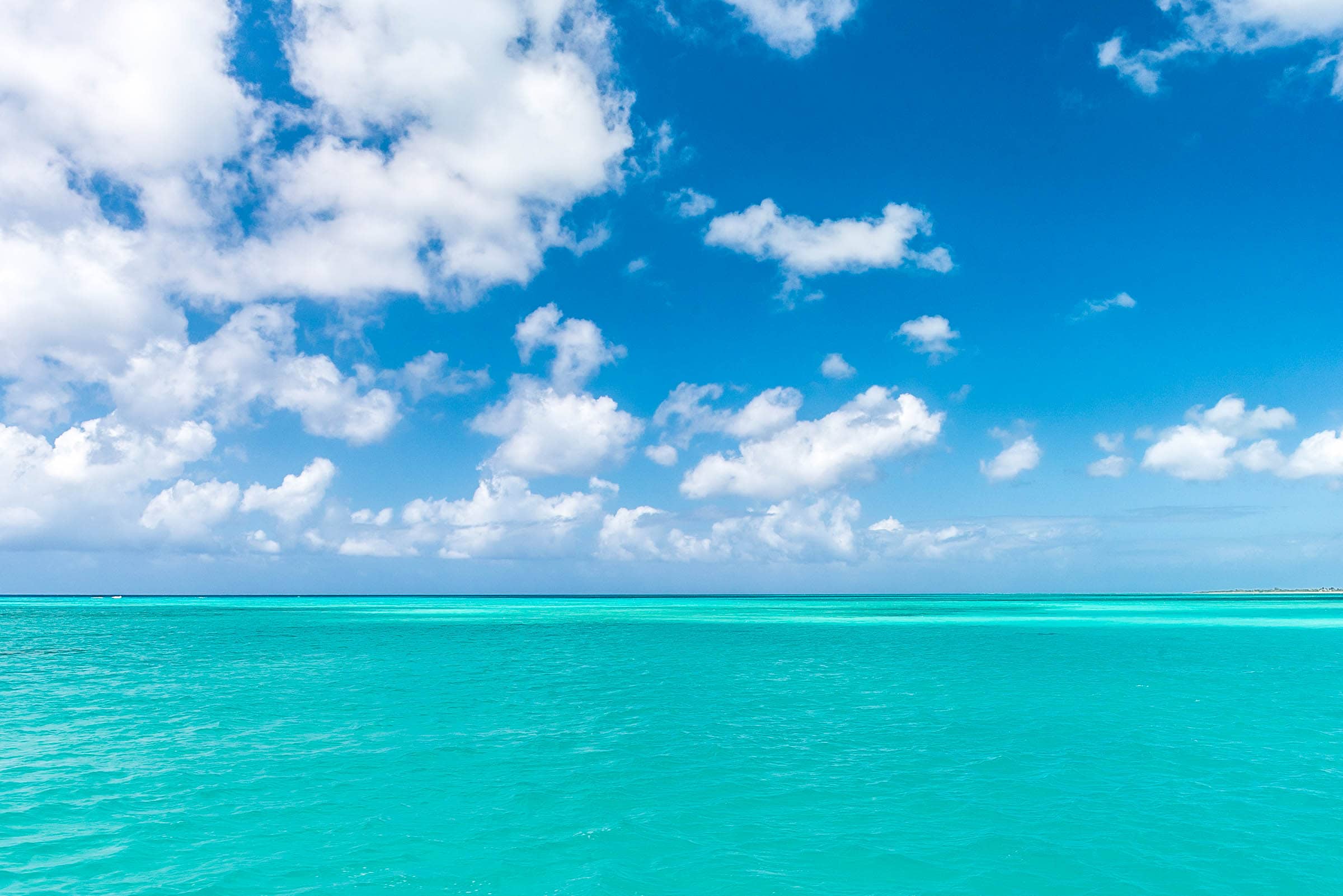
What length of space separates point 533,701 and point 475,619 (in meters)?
92.0

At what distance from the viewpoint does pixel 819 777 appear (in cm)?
1939

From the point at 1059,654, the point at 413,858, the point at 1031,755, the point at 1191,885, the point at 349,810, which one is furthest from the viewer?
the point at 1059,654

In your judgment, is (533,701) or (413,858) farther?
(533,701)

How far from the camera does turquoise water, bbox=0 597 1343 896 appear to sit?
13930 mm

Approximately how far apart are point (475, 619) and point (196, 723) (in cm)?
9438

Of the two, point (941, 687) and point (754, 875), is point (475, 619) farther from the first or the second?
point (754, 875)

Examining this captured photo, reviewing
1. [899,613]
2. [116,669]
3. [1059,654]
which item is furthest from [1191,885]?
[899,613]

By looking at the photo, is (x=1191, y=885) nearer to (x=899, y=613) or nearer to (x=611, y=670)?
(x=611, y=670)

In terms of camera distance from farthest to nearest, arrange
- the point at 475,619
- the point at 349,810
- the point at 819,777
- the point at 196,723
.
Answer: the point at 475,619 → the point at 196,723 → the point at 819,777 → the point at 349,810

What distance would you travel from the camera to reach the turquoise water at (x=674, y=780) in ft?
45.7

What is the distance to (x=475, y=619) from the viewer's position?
118562 millimetres

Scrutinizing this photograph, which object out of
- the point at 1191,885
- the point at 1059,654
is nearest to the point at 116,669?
the point at 1191,885

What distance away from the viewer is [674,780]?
19.5 meters

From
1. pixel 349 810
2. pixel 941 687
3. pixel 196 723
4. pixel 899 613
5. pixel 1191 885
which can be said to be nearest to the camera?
pixel 1191 885
